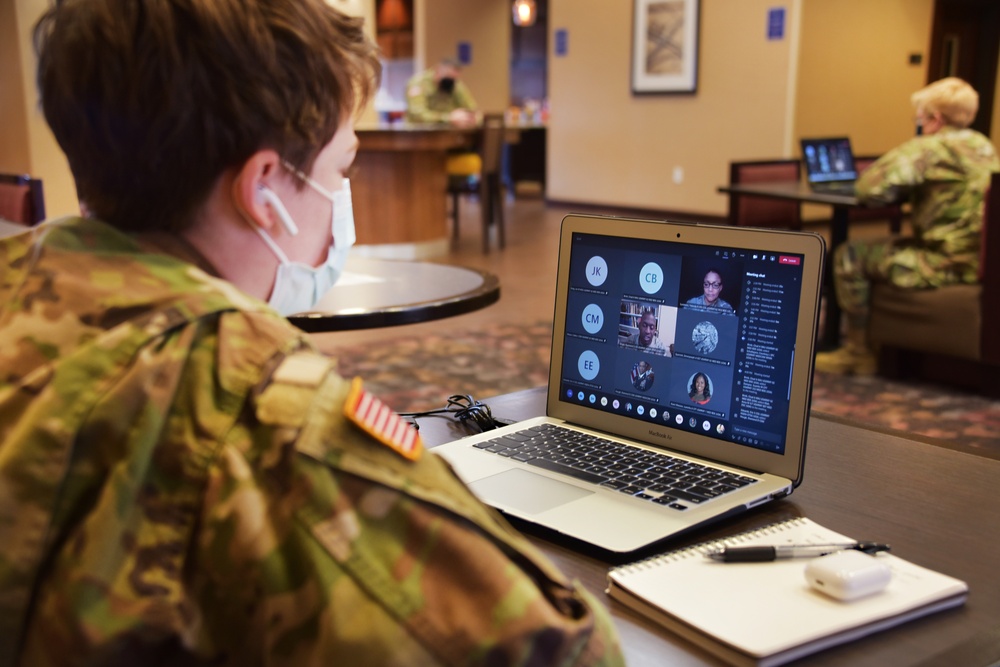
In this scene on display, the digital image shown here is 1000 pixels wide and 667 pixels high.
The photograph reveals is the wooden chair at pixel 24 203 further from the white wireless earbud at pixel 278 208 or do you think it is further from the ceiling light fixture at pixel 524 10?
the ceiling light fixture at pixel 524 10

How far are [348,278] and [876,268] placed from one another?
8.52 ft

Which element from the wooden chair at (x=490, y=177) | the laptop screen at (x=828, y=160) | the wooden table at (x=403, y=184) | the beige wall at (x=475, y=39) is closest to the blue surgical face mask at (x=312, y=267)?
the laptop screen at (x=828, y=160)

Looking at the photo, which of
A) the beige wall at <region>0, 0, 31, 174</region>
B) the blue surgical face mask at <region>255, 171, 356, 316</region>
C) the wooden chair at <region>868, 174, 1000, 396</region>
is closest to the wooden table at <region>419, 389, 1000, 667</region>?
the blue surgical face mask at <region>255, 171, 356, 316</region>

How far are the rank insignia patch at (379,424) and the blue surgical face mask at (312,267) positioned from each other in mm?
181

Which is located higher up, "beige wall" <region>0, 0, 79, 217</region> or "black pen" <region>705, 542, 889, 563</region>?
"beige wall" <region>0, 0, 79, 217</region>

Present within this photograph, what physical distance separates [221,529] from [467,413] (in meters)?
0.85

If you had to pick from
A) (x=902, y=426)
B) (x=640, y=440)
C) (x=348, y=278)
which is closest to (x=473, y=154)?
(x=902, y=426)

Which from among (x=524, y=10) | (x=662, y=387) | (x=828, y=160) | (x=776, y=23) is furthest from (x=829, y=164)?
(x=524, y=10)

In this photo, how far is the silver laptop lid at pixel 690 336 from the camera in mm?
1062

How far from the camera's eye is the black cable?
133 cm

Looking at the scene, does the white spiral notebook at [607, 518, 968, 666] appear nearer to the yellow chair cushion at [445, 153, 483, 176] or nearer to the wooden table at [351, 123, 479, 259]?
the wooden table at [351, 123, 479, 259]

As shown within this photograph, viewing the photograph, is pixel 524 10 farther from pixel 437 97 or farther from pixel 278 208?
pixel 278 208

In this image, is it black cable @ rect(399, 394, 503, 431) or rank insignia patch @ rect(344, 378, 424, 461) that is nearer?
rank insignia patch @ rect(344, 378, 424, 461)

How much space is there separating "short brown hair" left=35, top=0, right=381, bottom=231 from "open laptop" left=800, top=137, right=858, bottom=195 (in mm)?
4412
